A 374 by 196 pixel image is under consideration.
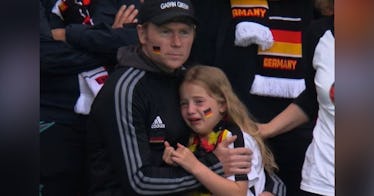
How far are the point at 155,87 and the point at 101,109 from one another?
0.53ft

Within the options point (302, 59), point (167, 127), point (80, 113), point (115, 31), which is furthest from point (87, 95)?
point (302, 59)

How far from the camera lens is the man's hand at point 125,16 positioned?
2.28 m

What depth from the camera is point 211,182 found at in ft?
6.32

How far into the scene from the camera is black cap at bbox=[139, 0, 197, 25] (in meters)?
1.98

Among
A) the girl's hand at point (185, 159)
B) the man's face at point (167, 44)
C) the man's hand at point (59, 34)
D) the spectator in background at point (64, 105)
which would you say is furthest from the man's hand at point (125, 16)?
the girl's hand at point (185, 159)

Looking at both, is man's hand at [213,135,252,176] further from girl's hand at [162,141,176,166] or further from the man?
girl's hand at [162,141,176,166]

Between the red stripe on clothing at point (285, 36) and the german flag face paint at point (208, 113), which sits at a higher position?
the red stripe on clothing at point (285, 36)

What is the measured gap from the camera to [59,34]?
2.25 metres

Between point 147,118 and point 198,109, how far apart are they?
0.51ft

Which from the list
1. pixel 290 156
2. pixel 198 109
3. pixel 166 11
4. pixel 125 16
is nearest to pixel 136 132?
pixel 198 109

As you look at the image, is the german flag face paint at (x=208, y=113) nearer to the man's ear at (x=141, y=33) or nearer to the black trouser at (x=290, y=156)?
the man's ear at (x=141, y=33)

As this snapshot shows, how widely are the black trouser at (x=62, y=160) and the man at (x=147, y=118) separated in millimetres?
183

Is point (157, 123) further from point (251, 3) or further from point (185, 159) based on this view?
point (251, 3)

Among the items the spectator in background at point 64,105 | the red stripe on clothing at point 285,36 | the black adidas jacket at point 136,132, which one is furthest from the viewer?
the red stripe on clothing at point 285,36
